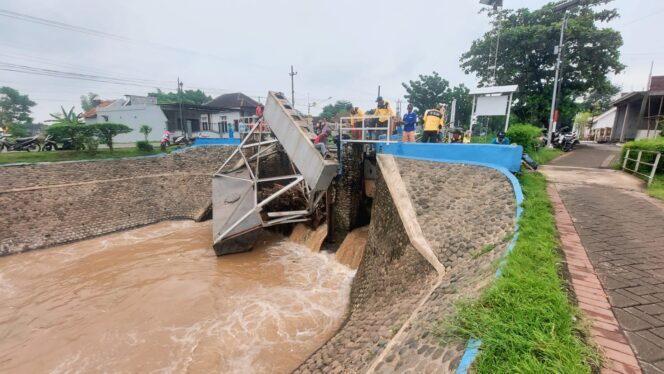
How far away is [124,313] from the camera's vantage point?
696 cm

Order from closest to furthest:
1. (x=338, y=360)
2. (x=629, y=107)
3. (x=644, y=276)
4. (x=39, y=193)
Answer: (x=644, y=276), (x=338, y=360), (x=39, y=193), (x=629, y=107)

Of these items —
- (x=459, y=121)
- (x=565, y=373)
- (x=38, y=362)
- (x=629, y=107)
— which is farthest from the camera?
(x=459, y=121)

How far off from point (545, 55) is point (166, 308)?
24120mm

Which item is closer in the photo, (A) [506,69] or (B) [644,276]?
(B) [644,276]

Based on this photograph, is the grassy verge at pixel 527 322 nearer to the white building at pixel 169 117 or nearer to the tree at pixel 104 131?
the tree at pixel 104 131

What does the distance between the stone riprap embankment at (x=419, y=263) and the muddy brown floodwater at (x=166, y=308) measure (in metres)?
1.25

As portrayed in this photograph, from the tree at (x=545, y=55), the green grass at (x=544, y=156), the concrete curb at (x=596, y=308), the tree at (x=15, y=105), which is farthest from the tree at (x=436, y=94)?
the tree at (x=15, y=105)

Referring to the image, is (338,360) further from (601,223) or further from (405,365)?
(601,223)

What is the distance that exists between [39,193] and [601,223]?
18.4m

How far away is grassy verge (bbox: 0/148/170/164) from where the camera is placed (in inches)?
516

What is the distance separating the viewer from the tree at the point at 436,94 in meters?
32.0

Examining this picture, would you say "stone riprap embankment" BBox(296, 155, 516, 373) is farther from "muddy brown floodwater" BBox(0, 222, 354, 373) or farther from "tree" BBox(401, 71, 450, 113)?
"tree" BBox(401, 71, 450, 113)

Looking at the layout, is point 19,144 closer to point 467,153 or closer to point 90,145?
point 90,145

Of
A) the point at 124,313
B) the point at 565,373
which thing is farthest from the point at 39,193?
the point at 565,373
